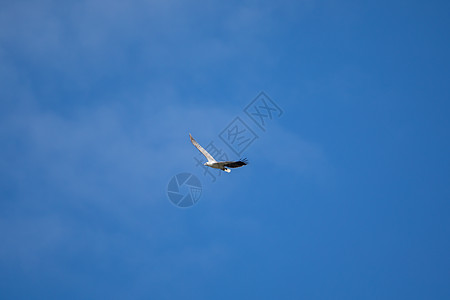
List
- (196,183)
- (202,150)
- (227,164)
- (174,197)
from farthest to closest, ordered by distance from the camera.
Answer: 1. (174,197)
2. (196,183)
3. (202,150)
4. (227,164)

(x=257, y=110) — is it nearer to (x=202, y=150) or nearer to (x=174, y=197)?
(x=202, y=150)

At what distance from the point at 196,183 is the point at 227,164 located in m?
19.4

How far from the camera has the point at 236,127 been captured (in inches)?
2333

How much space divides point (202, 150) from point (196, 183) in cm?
1241

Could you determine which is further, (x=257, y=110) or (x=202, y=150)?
(x=257, y=110)

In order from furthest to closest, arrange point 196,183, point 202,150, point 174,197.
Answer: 1. point 174,197
2. point 196,183
3. point 202,150

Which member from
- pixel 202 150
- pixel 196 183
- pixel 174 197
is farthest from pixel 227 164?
pixel 174 197

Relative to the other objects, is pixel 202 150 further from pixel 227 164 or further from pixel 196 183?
pixel 196 183

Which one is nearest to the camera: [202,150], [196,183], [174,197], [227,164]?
[227,164]

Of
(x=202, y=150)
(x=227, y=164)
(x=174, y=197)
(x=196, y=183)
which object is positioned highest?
(x=174, y=197)

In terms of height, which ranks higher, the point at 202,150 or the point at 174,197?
the point at 174,197

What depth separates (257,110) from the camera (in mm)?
58438

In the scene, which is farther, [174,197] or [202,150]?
[174,197]

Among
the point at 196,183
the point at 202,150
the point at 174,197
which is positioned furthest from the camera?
the point at 174,197
